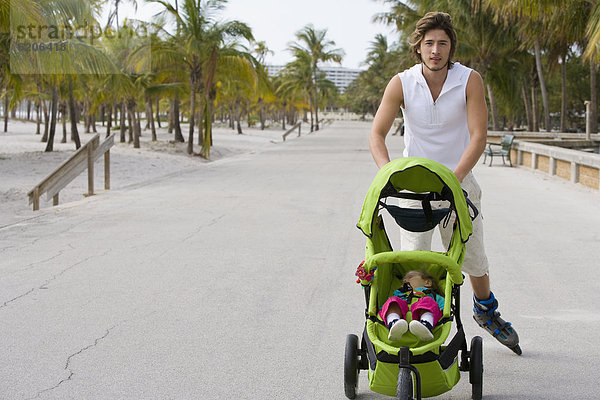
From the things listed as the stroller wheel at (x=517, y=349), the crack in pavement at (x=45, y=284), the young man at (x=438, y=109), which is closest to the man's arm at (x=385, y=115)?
the young man at (x=438, y=109)

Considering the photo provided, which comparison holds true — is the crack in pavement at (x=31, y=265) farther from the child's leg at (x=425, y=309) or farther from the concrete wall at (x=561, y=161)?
the concrete wall at (x=561, y=161)

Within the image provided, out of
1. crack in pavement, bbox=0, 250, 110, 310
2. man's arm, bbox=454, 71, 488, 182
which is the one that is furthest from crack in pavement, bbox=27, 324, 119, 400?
man's arm, bbox=454, 71, 488, 182

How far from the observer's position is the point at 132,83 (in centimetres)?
2709

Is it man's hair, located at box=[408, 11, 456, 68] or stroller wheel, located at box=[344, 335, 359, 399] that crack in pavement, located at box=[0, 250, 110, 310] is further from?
man's hair, located at box=[408, 11, 456, 68]

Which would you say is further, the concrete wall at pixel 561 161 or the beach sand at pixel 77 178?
the concrete wall at pixel 561 161

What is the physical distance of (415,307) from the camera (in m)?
3.20

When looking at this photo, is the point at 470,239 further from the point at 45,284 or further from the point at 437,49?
the point at 45,284

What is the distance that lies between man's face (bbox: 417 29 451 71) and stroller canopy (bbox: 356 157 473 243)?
0.64 meters

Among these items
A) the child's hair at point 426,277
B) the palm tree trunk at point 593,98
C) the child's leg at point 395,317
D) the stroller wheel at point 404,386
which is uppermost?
the palm tree trunk at point 593,98

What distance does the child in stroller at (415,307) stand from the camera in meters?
3.06

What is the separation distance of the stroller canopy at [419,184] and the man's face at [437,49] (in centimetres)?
64

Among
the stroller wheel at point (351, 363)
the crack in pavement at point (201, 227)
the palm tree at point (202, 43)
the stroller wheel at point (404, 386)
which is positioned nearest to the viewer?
the stroller wheel at point (404, 386)

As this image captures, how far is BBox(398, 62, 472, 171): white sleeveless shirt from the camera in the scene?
3729 mm

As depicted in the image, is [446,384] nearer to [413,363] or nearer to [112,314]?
[413,363]
